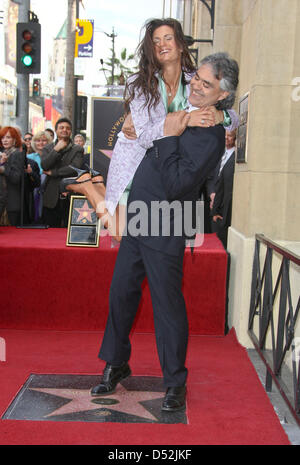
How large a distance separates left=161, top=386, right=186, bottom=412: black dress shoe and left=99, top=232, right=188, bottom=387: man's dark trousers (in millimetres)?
32

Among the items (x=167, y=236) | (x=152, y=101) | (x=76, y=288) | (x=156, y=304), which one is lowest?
(x=76, y=288)

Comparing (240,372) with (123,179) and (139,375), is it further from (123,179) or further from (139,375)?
(123,179)

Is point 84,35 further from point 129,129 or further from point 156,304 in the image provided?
point 156,304

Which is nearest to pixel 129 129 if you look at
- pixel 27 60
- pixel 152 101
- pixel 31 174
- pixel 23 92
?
pixel 152 101

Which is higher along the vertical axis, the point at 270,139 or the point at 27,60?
the point at 27,60

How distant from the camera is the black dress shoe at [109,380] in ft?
10.7

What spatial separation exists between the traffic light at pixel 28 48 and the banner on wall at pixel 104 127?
3.56 metres

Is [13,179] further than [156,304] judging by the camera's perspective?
Yes

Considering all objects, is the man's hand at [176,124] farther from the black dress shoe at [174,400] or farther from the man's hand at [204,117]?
the black dress shoe at [174,400]

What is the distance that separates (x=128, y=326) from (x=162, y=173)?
0.89 meters

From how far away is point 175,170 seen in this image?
115 inches

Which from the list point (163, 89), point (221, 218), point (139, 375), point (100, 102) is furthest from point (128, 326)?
point (100, 102)

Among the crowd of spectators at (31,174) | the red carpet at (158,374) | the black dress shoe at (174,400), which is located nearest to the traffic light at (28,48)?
the crowd of spectators at (31,174)

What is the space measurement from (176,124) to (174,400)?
1420mm
